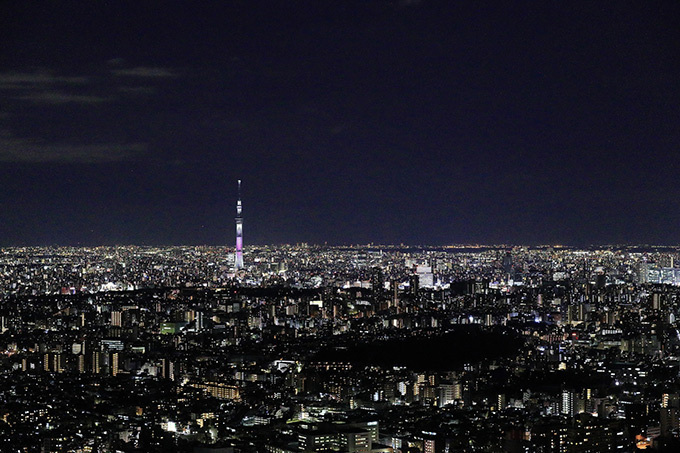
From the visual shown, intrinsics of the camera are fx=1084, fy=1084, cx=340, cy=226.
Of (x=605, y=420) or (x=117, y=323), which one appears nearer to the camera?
(x=605, y=420)

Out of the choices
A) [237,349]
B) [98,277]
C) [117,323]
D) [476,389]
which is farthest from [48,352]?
[98,277]

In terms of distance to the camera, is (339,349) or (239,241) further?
(239,241)

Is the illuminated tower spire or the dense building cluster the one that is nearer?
the dense building cluster

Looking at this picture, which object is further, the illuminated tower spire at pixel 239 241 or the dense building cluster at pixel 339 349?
the illuminated tower spire at pixel 239 241

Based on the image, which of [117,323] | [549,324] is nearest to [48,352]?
[117,323]

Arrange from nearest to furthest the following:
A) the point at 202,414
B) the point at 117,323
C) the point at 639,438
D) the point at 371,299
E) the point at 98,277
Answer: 1. the point at 639,438
2. the point at 202,414
3. the point at 117,323
4. the point at 371,299
5. the point at 98,277

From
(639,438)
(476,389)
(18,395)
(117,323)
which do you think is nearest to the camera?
(639,438)

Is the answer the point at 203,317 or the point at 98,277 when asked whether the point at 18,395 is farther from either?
the point at 98,277
